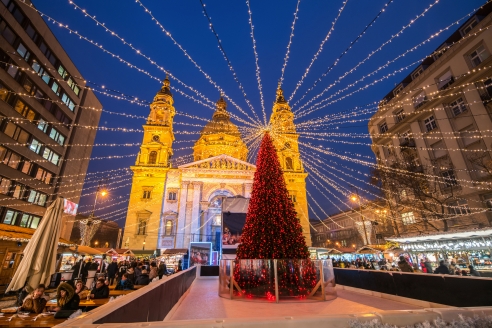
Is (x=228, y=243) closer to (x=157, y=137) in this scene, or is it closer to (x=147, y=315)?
(x=147, y=315)

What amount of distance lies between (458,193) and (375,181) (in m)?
8.89

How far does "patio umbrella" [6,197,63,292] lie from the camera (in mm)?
6393

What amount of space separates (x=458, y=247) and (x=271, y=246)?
13205mm

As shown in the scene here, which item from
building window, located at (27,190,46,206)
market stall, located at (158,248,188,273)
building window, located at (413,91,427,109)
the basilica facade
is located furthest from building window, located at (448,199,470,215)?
building window, located at (27,190,46,206)

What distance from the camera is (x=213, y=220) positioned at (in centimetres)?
3306

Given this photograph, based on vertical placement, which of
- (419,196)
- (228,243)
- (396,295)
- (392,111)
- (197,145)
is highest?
(197,145)

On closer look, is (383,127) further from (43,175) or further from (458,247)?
(43,175)

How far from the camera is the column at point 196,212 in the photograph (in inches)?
1232

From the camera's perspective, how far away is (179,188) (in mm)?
34312

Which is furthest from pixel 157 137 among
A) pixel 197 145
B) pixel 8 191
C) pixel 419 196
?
pixel 419 196

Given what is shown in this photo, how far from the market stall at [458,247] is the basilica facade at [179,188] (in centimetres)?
1579

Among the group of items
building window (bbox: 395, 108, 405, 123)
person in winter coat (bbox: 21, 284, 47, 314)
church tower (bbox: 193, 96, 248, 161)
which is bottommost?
person in winter coat (bbox: 21, 284, 47, 314)

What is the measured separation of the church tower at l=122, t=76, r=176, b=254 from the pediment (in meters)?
4.39

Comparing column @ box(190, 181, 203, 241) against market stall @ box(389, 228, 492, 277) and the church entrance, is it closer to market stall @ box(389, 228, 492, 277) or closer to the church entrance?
the church entrance
